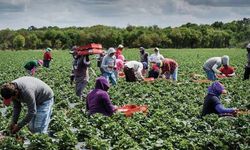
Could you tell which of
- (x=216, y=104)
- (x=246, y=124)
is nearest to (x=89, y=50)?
(x=216, y=104)

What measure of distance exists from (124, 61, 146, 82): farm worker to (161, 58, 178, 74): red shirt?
1.04 meters

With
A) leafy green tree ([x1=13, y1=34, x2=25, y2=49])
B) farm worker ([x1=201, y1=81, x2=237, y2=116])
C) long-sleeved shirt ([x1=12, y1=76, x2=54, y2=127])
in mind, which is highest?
long-sleeved shirt ([x1=12, y1=76, x2=54, y2=127])

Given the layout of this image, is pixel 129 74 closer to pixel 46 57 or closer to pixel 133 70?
pixel 133 70

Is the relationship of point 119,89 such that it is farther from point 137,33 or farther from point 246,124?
point 137,33

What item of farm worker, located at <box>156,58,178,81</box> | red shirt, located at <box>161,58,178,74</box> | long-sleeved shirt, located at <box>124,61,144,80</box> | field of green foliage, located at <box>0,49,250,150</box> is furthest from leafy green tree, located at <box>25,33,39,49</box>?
field of green foliage, located at <box>0,49,250,150</box>

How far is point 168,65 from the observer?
21109 millimetres

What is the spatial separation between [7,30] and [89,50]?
564 feet

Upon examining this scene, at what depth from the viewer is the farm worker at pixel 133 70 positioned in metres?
21.1

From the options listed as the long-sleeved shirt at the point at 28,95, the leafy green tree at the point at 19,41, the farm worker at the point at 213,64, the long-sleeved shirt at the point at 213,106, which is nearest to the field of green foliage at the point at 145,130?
the long-sleeved shirt at the point at 213,106

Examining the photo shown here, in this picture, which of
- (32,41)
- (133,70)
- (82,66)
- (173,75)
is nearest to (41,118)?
(82,66)

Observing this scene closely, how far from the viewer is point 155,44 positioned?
493 ft

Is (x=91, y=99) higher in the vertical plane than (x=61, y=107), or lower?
higher

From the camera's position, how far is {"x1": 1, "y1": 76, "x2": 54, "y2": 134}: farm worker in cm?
788

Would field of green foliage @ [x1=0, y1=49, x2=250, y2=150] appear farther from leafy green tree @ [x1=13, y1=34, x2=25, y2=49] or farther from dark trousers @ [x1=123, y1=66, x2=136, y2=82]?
leafy green tree @ [x1=13, y1=34, x2=25, y2=49]
